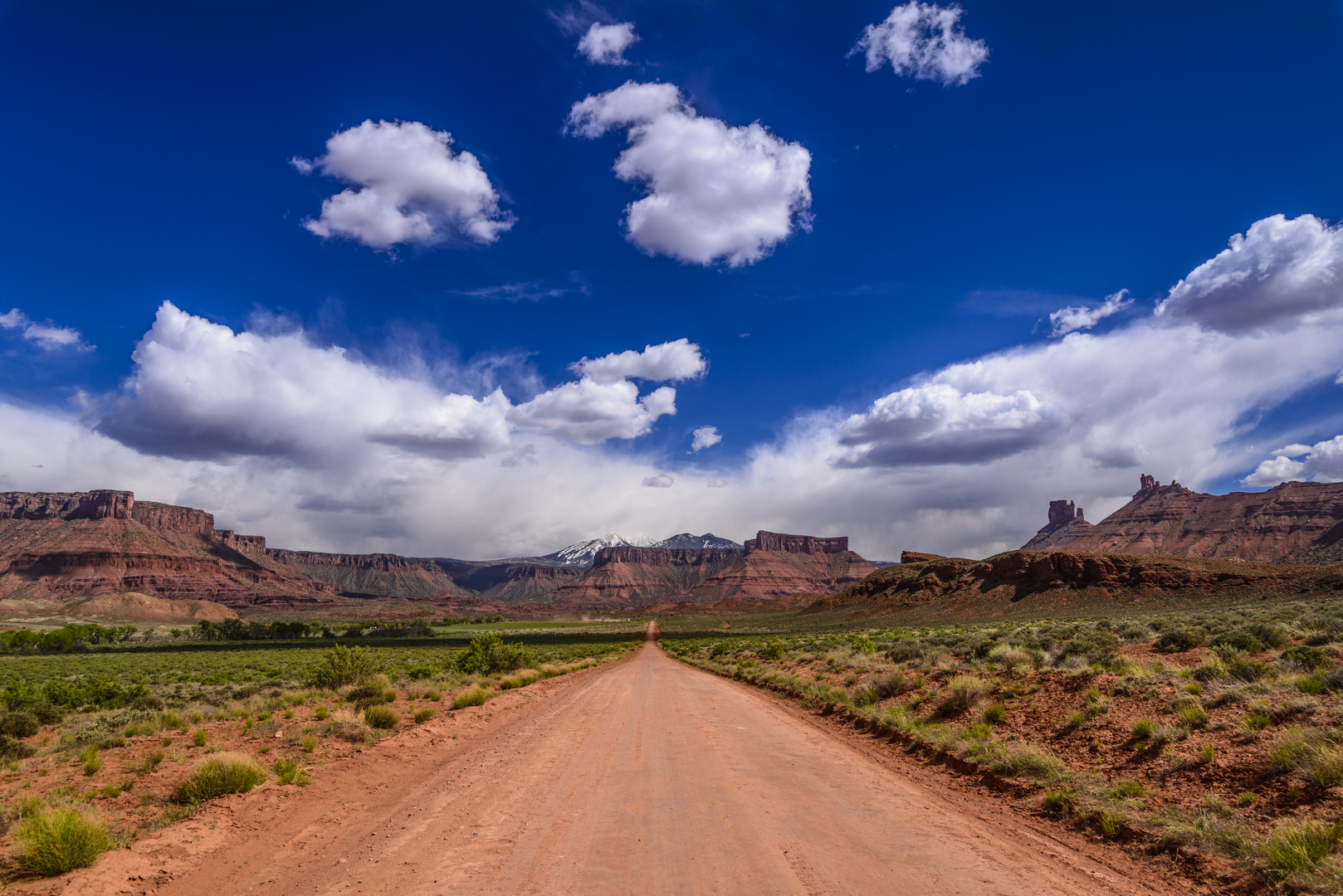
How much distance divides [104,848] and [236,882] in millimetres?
1823

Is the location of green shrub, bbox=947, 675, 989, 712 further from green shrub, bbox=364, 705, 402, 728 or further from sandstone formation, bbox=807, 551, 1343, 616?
sandstone formation, bbox=807, 551, 1343, 616

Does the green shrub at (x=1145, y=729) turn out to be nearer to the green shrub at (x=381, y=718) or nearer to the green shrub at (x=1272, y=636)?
the green shrub at (x=1272, y=636)

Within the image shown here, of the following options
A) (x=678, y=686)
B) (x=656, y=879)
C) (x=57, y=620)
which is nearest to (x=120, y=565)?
(x=57, y=620)

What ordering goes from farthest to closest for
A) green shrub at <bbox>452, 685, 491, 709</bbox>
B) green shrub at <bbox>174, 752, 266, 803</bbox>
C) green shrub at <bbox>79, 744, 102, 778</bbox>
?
1. green shrub at <bbox>452, 685, 491, 709</bbox>
2. green shrub at <bbox>79, 744, 102, 778</bbox>
3. green shrub at <bbox>174, 752, 266, 803</bbox>

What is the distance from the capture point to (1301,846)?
601 centimetres

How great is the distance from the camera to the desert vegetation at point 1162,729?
22.6 ft

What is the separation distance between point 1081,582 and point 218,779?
90.5m

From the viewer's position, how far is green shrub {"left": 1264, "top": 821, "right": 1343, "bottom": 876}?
584cm

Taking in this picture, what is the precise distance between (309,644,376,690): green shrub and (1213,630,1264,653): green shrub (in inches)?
1007

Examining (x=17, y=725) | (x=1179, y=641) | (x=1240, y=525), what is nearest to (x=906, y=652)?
(x=1179, y=641)

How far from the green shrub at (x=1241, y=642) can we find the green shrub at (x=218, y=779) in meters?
18.1

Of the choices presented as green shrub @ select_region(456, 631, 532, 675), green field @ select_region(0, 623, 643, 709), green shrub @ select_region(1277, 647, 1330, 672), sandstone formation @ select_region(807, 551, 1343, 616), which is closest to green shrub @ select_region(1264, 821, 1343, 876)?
green shrub @ select_region(1277, 647, 1330, 672)

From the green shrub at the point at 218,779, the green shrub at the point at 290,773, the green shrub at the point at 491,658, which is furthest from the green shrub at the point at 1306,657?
the green shrub at the point at 491,658

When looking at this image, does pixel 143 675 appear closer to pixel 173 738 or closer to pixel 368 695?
pixel 368 695
